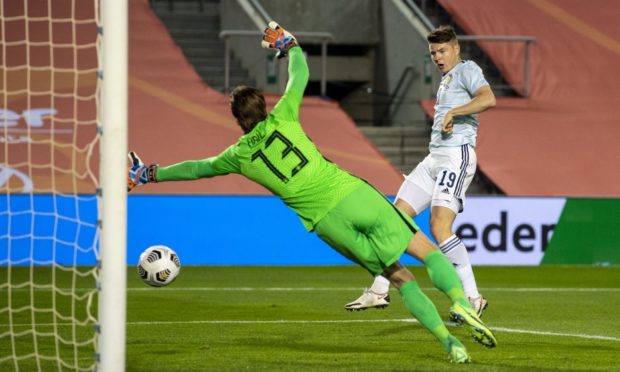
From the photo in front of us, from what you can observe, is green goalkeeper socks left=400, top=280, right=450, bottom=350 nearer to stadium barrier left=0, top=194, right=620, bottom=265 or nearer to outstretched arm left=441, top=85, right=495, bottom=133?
outstretched arm left=441, top=85, right=495, bottom=133

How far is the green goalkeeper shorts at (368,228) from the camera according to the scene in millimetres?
6336

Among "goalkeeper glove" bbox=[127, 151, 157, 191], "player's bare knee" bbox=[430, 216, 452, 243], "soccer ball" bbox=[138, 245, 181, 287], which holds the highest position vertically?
"goalkeeper glove" bbox=[127, 151, 157, 191]

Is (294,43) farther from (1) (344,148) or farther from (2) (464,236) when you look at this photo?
(1) (344,148)

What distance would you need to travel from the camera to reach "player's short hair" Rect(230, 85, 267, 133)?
21.0 ft

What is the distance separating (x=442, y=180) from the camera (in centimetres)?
838

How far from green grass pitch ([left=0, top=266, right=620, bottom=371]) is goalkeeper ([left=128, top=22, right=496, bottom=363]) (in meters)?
0.40

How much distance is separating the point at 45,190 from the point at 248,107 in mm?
10189

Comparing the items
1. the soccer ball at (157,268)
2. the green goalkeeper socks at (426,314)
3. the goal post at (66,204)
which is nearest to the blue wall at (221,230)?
the goal post at (66,204)

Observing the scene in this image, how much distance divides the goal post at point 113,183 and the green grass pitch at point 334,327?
1052 millimetres

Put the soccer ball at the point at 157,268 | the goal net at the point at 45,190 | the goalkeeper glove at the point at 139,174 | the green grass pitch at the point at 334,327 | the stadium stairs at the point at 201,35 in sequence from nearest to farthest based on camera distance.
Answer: the green grass pitch at the point at 334,327
the goalkeeper glove at the point at 139,174
the soccer ball at the point at 157,268
the goal net at the point at 45,190
the stadium stairs at the point at 201,35

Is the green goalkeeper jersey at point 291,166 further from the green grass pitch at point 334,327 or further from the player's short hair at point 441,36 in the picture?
the player's short hair at point 441,36

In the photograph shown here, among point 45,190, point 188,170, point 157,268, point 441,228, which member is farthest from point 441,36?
point 45,190

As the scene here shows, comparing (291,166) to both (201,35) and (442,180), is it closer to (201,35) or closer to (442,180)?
(442,180)

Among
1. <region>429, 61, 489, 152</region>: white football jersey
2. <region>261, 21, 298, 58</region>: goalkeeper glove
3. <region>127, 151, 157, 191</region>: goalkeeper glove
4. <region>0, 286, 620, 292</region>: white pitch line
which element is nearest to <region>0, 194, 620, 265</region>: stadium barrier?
<region>0, 286, 620, 292</region>: white pitch line
